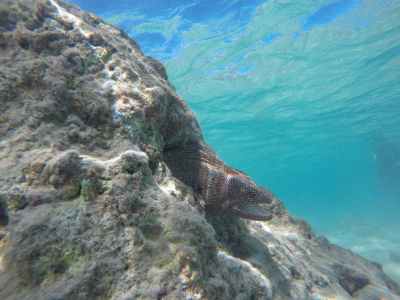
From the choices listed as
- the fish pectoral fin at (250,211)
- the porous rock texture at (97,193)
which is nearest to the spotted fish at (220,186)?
the fish pectoral fin at (250,211)

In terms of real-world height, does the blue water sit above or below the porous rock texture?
above

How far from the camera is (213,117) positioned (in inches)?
1005

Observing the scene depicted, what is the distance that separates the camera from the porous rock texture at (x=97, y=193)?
1354 millimetres

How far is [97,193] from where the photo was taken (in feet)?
5.32

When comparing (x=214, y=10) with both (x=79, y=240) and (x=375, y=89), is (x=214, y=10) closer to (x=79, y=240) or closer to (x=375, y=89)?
(x=79, y=240)

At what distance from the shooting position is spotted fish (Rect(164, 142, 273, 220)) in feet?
8.77

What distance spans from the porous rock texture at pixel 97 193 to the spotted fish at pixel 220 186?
223 millimetres

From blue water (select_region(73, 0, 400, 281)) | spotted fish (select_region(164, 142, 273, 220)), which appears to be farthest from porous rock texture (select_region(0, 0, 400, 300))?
blue water (select_region(73, 0, 400, 281))

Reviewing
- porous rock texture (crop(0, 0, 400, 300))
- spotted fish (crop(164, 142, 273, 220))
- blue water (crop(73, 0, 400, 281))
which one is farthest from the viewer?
blue water (crop(73, 0, 400, 281))

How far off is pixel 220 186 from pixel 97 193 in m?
1.34

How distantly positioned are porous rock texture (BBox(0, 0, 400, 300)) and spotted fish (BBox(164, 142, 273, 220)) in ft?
0.73

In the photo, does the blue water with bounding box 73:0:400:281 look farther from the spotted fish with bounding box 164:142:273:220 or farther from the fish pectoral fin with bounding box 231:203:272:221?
the fish pectoral fin with bounding box 231:203:272:221

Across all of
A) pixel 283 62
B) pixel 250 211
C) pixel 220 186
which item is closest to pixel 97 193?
pixel 220 186

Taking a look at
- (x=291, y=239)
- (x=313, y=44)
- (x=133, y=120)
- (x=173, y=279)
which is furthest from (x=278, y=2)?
(x=173, y=279)
